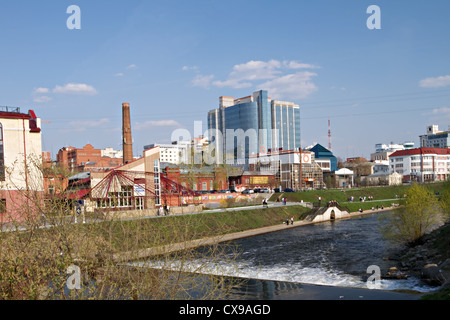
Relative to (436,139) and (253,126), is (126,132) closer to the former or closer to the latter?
(253,126)

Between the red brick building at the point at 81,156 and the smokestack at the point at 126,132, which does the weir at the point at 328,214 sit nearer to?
the smokestack at the point at 126,132

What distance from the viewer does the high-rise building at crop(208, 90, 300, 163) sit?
541 feet

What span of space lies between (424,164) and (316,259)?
105m

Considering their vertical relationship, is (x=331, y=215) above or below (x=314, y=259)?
below

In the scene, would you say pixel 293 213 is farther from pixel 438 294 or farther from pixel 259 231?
pixel 438 294

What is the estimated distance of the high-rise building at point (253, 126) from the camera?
164750 mm

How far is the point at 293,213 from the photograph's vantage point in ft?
198

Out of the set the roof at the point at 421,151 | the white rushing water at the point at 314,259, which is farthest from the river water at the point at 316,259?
the roof at the point at 421,151

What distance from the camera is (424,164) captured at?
119500mm

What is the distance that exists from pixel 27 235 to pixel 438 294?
19.4 metres

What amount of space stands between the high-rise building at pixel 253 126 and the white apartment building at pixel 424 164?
166ft

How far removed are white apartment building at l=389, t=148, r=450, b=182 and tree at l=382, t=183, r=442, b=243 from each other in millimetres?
92174

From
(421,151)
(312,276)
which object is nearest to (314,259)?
(312,276)
